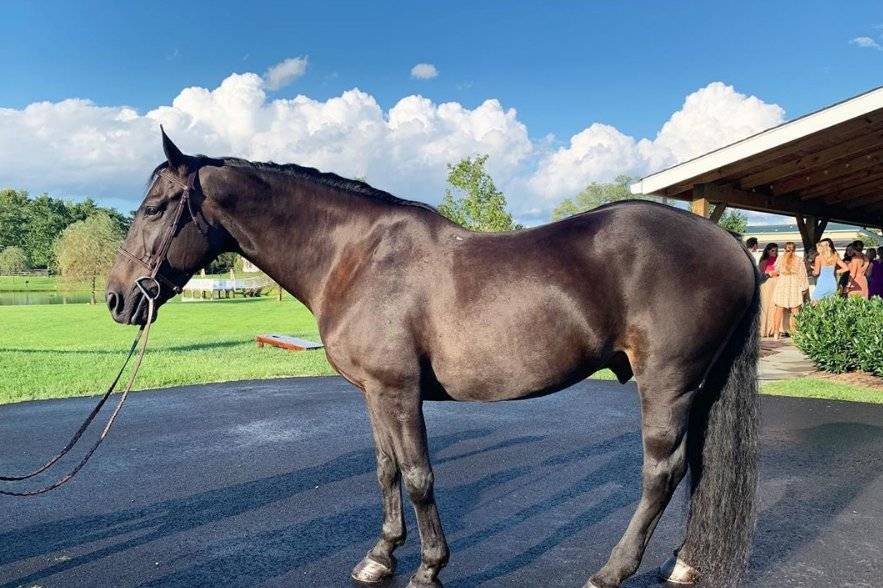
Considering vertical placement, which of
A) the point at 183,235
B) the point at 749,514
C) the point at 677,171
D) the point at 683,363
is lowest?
the point at 749,514

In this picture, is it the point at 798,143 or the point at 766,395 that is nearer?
the point at 766,395

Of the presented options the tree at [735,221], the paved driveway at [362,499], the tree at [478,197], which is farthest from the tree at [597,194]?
the paved driveway at [362,499]

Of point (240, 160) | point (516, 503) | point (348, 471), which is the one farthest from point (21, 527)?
point (516, 503)

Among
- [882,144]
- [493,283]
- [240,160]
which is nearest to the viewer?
[493,283]

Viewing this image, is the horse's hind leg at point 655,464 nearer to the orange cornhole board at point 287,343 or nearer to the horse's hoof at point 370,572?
the horse's hoof at point 370,572

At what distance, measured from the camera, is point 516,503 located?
422cm

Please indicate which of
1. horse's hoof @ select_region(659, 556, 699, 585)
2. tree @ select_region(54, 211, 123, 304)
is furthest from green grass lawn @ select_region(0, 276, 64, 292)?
horse's hoof @ select_region(659, 556, 699, 585)

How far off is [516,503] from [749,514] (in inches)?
61.4

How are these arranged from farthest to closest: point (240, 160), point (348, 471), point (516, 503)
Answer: point (348, 471) < point (516, 503) < point (240, 160)

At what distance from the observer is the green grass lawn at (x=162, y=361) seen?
847cm

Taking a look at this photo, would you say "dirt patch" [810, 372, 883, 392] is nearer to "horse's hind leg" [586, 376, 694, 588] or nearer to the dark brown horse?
the dark brown horse

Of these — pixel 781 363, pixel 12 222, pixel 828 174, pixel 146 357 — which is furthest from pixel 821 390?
pixel 12 222

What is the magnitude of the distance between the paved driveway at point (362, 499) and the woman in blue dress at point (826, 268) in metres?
6.24

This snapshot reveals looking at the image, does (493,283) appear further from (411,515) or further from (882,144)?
(882,144)
